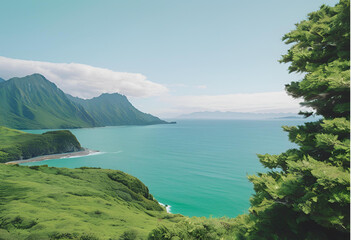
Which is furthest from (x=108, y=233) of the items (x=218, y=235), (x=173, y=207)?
(x=173, y=207)

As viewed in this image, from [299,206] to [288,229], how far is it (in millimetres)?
2810

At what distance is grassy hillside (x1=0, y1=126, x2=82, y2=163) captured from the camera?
416ft

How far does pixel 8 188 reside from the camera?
32.0 m

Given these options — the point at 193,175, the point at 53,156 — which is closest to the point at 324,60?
the point at 193,175

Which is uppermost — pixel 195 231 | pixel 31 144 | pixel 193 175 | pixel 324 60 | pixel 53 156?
pixel 324 60

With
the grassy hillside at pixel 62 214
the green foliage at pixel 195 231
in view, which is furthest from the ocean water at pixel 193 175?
the green foliage at pixel 195 231

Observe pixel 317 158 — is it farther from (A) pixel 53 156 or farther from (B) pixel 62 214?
(A) pixel 53 156

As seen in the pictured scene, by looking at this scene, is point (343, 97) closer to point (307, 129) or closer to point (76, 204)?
point (307, 129)

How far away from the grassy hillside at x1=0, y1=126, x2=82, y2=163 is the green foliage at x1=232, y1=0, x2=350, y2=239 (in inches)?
6142

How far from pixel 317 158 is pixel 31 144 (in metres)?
174

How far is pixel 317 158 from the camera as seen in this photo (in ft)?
33.6

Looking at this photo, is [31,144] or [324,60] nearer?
[324,60]

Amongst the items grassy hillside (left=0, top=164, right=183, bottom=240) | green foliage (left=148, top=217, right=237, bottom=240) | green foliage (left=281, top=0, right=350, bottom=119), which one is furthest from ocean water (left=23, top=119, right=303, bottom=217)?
green foliage (left=281, top=0, right=350, bottom=119)

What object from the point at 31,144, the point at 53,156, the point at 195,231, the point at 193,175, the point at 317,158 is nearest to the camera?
the point at 317,158
